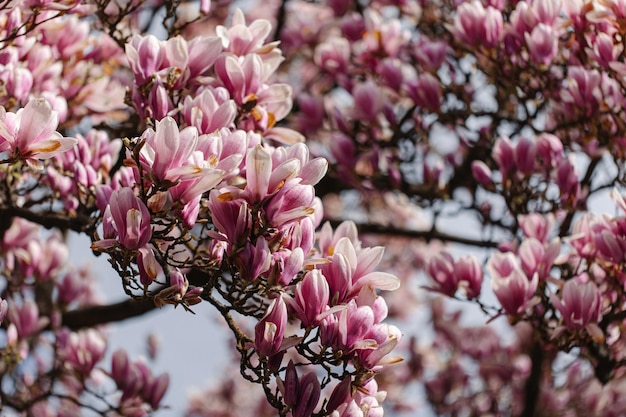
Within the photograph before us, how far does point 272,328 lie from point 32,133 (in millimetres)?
830

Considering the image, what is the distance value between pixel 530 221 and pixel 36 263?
2309 mm

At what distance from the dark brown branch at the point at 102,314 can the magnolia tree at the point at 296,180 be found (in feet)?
0.04

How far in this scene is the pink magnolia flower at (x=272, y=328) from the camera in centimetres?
206

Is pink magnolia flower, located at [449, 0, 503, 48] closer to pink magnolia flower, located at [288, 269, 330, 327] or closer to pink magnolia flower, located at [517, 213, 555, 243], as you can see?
pink magnolia flower, located at [517, 213, 555, 243]

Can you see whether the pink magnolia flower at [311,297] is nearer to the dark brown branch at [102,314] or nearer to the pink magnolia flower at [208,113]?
the pink magnolia flower at [208,113]

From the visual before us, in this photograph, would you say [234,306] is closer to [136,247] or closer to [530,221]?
[136,247]

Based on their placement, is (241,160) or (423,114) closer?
(241,160)

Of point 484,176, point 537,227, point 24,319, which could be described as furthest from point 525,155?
point 24,319

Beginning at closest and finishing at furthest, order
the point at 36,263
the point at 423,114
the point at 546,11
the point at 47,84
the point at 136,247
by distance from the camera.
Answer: the point at 136,247
the point at 47,84
the point at 546,11
the point at 36,263
the point at 423,114

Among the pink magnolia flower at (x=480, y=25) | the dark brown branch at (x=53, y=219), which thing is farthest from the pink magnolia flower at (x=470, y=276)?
the dark brown branch at (x=53, y=219)

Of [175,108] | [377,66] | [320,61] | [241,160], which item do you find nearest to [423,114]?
[377,66]

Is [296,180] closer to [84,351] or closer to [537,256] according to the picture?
[537,256]

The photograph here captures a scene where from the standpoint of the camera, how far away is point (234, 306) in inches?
84.5

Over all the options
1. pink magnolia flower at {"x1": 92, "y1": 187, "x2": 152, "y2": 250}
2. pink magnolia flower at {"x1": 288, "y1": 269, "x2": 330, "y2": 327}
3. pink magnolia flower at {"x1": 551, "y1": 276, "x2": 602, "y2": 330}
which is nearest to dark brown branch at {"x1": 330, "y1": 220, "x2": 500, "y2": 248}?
pink magnolia flower at {"x1": 551, "y1": 276, "x2": 602, "y2": 330}
